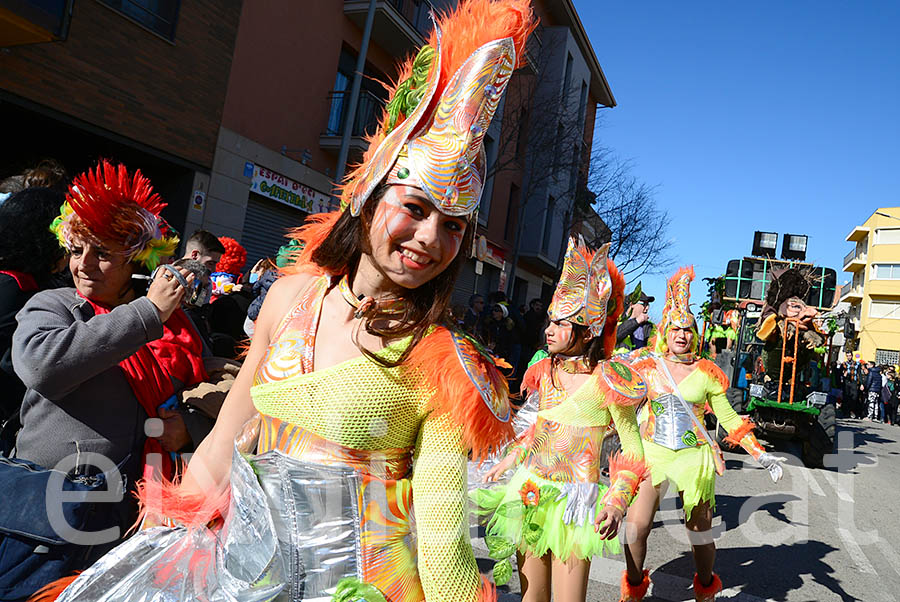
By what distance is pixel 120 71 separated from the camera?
877 centimetres

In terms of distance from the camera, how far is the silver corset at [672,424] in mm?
4797

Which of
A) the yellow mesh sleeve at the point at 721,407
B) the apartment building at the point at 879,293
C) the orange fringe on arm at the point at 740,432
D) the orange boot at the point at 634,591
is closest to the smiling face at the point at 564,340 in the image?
the orange boot at the point at 634,591

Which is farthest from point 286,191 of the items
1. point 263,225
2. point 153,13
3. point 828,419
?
point 828,419

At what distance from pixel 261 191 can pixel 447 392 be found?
11171 mm

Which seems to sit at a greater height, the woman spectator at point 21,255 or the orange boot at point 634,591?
the woman spectator at point 21,255

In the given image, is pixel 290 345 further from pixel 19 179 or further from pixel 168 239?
pixel 19 179

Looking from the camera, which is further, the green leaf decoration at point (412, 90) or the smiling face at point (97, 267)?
the smiling face at point (97, 267)

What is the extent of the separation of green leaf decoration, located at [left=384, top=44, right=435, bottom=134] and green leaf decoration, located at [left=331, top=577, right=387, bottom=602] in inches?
41.8

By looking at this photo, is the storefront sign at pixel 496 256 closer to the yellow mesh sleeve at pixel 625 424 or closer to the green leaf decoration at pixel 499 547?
the yellow mesh sleeve at pixel 625 424

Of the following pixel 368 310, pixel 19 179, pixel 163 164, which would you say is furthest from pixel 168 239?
pixel 163 164

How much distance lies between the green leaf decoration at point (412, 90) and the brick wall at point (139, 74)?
7776mm

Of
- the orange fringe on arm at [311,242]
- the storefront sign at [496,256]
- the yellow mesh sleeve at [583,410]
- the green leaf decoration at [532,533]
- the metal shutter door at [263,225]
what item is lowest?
the green leaf decoration at [532,533]

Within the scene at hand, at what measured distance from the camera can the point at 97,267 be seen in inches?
88.3

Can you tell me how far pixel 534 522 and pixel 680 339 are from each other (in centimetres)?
273
